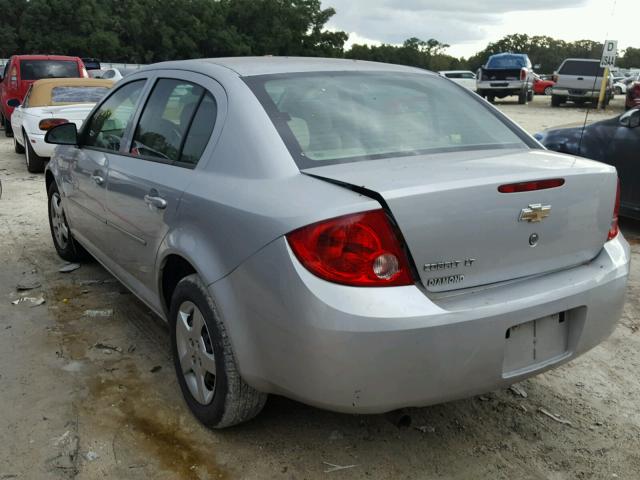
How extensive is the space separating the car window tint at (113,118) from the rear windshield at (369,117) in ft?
4.02

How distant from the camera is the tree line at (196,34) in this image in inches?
2534

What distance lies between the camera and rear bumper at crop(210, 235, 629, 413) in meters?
2.19

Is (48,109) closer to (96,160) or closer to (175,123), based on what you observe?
(96,160)

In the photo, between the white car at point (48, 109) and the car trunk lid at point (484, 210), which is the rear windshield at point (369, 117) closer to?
the car trunk lid at point (484, 210)

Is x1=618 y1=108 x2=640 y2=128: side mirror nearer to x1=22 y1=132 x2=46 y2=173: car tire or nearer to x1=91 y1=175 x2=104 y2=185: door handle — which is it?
x1=91 y1=175 x2=104 y2=185: door handle

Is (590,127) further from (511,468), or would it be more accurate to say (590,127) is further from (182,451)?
(182,451)

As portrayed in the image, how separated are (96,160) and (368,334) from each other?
102 inches

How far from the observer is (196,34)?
243 feet

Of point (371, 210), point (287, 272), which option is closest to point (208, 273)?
point (287, 272)

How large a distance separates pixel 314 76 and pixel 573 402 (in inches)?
80.9

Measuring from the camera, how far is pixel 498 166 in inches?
101

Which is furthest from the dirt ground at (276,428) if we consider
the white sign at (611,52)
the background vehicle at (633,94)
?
the background vehicle at (633,94)

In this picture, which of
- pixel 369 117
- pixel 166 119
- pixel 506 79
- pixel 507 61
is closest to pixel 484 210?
pixel 369 117

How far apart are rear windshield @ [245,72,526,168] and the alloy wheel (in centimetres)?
87
